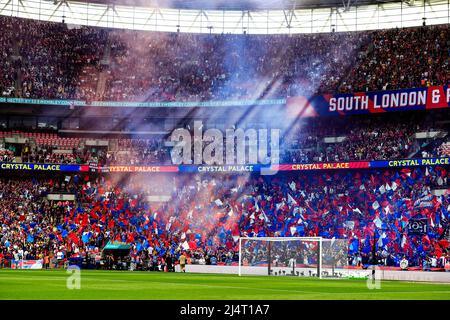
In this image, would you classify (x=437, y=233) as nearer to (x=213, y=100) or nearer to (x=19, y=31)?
(x=213, y=100)

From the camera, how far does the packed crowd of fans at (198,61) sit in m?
63.8

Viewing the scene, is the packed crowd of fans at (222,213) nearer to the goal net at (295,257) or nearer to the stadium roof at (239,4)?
the goal net at (295,257)

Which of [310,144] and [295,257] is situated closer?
[295,257]

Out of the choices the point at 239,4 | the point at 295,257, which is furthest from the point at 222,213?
the point at 239,4

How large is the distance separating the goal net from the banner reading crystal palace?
1412 cm

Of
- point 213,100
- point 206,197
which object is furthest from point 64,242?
point 213,100

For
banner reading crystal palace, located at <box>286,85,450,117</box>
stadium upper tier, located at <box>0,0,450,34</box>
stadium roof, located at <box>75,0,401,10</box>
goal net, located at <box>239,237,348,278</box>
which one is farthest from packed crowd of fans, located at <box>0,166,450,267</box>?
stadium roof, located at <box>75,0,401,10</box>

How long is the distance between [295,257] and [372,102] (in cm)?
1769

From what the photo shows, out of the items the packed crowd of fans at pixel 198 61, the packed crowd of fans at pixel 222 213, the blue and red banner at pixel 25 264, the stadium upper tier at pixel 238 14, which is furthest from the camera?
the stadium upper tier at pixel 238 14

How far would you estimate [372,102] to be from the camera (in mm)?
58625

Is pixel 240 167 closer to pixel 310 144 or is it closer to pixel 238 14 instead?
pixel 310 144

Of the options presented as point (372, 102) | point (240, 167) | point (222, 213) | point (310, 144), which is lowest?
point (222, 213)

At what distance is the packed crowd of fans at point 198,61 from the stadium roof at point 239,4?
2.79m

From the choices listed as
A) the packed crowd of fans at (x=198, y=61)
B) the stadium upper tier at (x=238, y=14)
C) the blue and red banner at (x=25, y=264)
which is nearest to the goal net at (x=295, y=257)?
the blue and red banner at (x=25, y=264)
